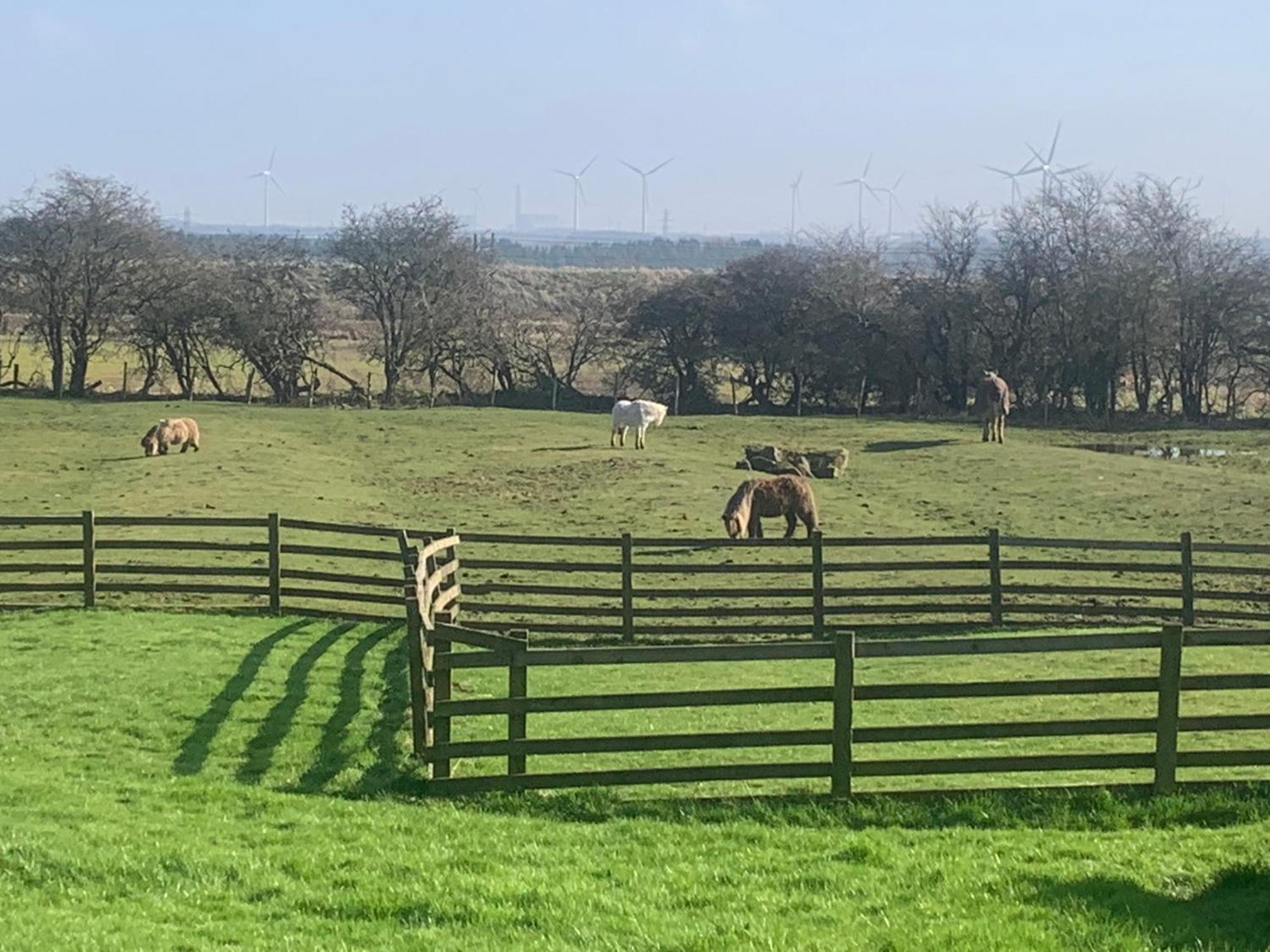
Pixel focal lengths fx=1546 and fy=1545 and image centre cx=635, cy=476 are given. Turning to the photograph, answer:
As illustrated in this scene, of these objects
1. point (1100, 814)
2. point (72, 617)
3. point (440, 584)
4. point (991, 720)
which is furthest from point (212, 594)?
point (1100, 814)

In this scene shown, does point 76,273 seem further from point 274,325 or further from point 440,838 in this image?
point 440,838

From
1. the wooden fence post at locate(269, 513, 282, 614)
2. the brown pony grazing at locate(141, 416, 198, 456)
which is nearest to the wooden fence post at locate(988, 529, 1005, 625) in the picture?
the wooden fence post at locate(269, 513, 282, 614)

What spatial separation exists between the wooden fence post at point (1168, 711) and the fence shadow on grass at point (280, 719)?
5736mm

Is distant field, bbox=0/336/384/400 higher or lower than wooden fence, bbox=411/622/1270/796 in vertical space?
higher

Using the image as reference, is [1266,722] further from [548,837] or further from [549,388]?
[549,388]

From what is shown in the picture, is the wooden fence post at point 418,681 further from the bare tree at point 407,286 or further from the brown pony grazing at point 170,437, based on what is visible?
the bare tree at point 407,286

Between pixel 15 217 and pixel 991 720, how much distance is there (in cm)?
4788

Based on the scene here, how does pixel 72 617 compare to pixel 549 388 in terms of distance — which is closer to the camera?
pixel 72 617

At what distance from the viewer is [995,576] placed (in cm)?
1759

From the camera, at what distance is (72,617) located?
1683 centimetres

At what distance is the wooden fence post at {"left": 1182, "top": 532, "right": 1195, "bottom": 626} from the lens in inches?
674

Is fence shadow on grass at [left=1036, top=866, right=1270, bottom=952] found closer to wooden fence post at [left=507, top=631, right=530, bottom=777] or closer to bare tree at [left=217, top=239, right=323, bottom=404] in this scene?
wooden fence post at [left=507, top=631, right=530, bottom=777]

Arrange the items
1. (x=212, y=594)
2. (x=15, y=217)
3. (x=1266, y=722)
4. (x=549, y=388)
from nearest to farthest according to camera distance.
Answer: (x=1266, y=722) < (x=212, y=594) < (x=15, y=217) < (x=549, y=388)

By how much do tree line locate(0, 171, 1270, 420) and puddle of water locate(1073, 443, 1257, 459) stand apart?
31.7 ft
